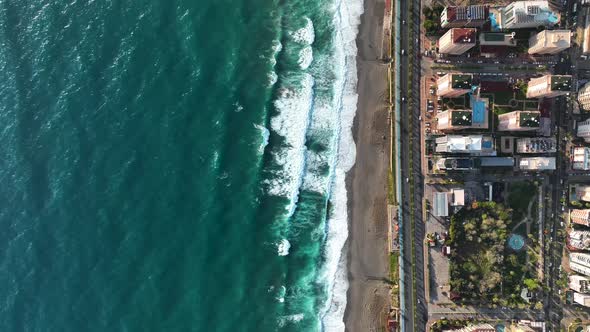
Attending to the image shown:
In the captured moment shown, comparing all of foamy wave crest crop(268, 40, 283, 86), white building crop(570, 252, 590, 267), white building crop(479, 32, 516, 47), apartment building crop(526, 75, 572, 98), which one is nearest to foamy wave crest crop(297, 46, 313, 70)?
foamy wave crest crop(268, 40, 283, 86)

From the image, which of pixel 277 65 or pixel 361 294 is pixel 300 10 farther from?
pixel 361 294

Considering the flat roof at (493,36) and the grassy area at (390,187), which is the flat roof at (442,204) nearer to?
the grassy area at (390,187)

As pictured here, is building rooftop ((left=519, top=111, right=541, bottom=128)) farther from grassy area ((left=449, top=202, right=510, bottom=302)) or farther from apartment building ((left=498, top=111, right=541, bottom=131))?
grassy area ((left=449, top=202, right=510, bottom=302))

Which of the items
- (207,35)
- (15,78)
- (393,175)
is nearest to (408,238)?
(393,175)

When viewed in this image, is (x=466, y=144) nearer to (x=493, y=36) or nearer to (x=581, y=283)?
(x=493, y=36)

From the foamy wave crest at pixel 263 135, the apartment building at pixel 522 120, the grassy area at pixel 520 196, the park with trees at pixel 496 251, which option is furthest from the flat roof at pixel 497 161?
the foamy wave crest at pixel 263 135

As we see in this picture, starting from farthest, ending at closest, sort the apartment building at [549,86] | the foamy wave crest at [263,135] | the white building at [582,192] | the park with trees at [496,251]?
1. the foamy wave crest at [263,135]
2. the park with trees at [496,251]
3. the white building at [582,192]
4. the apartment building at [549,86]

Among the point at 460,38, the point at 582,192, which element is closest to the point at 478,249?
the point at 582,192
